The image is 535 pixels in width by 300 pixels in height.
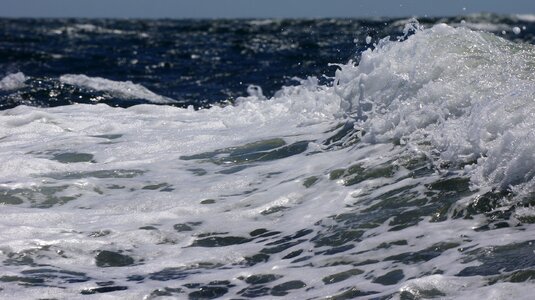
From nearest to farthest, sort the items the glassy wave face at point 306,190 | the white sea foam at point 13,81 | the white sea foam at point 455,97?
the glassy wave face at point 306,190
the white sea foam at point 455,97
the white sea foam at point 13,81

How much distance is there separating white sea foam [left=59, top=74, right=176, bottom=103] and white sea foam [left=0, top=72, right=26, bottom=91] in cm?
68

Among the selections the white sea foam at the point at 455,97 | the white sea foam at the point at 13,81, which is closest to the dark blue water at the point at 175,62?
the white sea foam at the point at 13,81

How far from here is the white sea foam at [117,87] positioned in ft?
48.1

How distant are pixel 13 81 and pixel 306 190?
10204 mm

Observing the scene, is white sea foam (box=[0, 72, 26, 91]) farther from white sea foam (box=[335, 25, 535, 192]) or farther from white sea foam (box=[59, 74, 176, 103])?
white sea foam (box=[335, 25, 535, 192])

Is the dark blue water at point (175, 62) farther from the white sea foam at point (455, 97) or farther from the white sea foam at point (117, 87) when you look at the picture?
the white sea foam at point (455, 97)

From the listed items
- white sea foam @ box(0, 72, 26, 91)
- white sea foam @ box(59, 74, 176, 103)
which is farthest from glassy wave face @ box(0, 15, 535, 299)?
white sea foam @ box(0, 72, 26, 91)

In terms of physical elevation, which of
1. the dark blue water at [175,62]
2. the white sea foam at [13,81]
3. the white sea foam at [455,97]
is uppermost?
the white sea foam at [455,97]

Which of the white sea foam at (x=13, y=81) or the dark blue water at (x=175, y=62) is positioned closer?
the dark blue water at (x=175, y=62)

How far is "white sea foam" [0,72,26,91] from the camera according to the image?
1515cm

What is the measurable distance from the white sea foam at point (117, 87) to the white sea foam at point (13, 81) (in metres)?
0.68

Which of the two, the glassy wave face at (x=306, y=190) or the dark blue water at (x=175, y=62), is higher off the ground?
the glassy wave face at (x=306, y=190)

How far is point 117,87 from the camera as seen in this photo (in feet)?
51.7

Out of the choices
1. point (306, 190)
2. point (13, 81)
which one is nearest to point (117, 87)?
point (13, 81)
